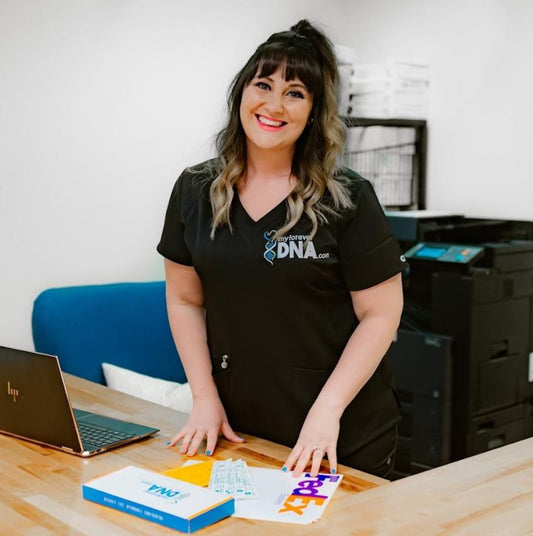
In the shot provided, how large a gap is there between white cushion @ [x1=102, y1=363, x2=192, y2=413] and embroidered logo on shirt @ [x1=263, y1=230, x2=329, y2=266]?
115 centimetres

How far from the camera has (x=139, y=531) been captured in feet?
4.42

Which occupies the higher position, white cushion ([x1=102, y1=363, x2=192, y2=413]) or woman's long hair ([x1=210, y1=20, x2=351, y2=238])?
woman's long hair ([x1=210, y1=20, x2=351, y2=238])

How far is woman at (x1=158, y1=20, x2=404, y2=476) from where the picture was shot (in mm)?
1792

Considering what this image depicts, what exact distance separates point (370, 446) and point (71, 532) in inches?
31.4

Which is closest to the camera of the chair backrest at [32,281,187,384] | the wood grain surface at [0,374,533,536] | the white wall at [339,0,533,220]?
the wood grain surface at [0,374,533,536]

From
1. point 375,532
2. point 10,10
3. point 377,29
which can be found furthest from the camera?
point 377,29

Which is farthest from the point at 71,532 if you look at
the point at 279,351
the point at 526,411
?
the point at 526,411

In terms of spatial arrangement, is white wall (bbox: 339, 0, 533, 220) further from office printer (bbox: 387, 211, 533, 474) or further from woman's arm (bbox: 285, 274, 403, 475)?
woman's arm (bbox: 285, 274, 403, 475)

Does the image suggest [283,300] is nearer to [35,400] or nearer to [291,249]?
[291,249]

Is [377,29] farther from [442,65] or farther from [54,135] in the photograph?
[54,135]

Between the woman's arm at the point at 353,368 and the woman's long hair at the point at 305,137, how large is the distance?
21cm

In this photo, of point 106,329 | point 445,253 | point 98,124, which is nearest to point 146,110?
point 98,124

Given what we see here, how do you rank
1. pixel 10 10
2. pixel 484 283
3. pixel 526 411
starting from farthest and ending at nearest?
pixel 526 411 < pixel 484 283 < pixel 10 10

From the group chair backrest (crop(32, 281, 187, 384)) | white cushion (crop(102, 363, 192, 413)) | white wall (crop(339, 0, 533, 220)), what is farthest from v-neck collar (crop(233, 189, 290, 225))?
white wall (crop(339, 0, 533, 220))
